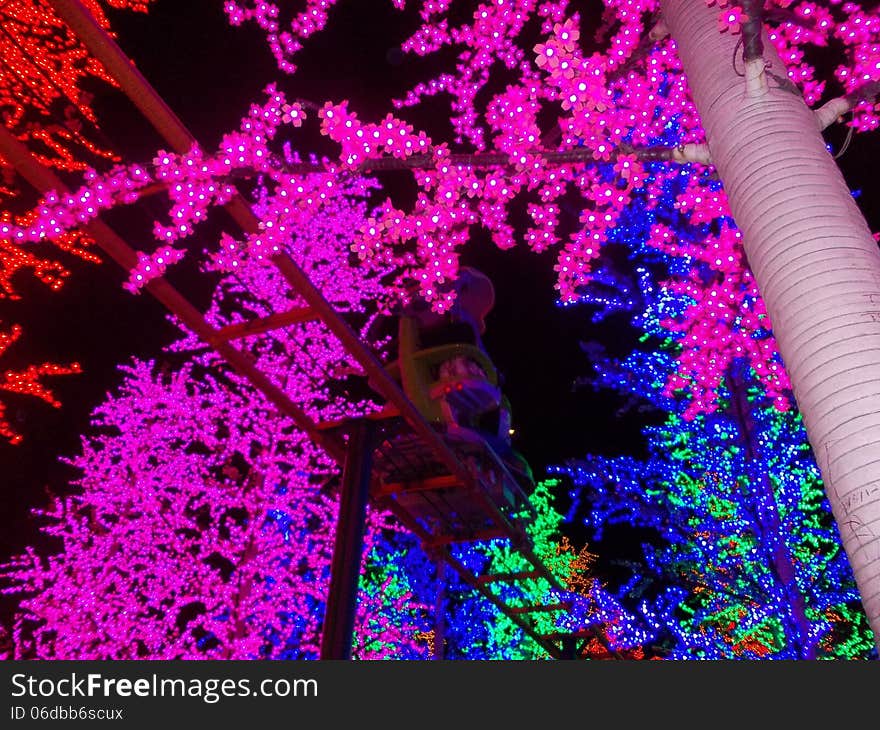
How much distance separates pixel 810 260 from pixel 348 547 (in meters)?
3.48

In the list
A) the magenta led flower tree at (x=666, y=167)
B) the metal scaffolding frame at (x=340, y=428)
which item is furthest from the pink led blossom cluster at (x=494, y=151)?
the metal scaffolding frame at (x=340, y=428)

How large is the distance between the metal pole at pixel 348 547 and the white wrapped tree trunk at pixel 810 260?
3.22 metres

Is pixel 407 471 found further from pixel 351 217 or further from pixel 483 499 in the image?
pixel 351 217

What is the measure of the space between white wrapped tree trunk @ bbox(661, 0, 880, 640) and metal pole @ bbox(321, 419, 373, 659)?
10.5 ft

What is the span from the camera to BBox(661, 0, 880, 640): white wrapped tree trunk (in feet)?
6.40

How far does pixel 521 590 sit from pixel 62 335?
1105 cm

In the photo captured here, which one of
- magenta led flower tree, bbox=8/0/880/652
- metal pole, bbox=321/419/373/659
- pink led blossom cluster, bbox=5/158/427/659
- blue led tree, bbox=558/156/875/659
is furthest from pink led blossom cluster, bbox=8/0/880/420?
pink led blossom cluster, bbox=5/158/427/659

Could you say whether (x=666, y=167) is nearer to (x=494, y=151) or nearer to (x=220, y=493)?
(x=494, y=151)

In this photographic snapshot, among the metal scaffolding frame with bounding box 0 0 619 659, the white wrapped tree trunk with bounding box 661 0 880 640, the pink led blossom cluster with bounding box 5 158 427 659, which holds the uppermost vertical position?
the pink led blossom cluster with bounding box 5 158 427 659

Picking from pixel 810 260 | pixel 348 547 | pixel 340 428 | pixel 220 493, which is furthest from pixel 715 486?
pixel 810 260

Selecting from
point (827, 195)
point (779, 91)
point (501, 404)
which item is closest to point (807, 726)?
point (827, 195)

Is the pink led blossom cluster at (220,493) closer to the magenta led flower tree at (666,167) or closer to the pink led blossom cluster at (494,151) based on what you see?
the pink led blossom cluster at (494,151)

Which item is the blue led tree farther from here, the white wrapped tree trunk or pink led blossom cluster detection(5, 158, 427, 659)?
the white wrapped tree trunk

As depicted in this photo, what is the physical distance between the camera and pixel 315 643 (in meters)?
10.9
